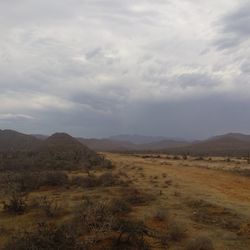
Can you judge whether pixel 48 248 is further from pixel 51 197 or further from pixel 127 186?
pixel 127 186

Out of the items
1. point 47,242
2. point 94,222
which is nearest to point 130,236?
point 94,222

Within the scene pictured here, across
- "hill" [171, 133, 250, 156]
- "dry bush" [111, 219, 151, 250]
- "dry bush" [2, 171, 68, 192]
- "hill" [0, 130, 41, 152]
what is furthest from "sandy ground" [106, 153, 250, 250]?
"hill" [0, 130, 41, 152]

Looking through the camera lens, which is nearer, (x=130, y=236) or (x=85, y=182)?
(x=130, y=236)

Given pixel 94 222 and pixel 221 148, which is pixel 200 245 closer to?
pixel 94 222

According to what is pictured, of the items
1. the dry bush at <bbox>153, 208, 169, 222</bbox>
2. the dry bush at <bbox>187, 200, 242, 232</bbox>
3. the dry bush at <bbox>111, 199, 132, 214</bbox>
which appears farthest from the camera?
the dry bush at <bbox>111, 199, 132, 214</bbox>

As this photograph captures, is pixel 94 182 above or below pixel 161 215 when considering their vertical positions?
above

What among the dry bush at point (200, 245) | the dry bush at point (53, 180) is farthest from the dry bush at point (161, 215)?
the dry bush at point (53, 180)

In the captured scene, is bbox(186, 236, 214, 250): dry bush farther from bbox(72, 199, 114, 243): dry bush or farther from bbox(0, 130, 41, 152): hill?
bbox(0, 130, 41, 152): hill

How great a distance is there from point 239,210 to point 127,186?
6025mm

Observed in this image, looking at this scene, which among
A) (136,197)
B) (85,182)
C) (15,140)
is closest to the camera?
(136,197)

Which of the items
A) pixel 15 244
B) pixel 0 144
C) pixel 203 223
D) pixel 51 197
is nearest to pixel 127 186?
pixel 51 197

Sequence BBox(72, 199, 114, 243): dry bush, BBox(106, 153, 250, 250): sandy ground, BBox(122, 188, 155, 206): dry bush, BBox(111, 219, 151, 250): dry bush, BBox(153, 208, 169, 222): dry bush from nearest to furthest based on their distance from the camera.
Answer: BBox(111, 219, 151, 250): dry bush < BBox(72, 199, 114, 243): dry bush < BBox(106, 153, 250, 250): sandy ground < BBox(153, 208, 169, 222): dry bush < BBox(122, 188, 155, 206): dry bush

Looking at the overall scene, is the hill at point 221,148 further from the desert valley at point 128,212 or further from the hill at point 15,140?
the desert valley at point 128,212

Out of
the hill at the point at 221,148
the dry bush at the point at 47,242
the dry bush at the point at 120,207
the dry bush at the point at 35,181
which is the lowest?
the dry bush at the point at 47,242
